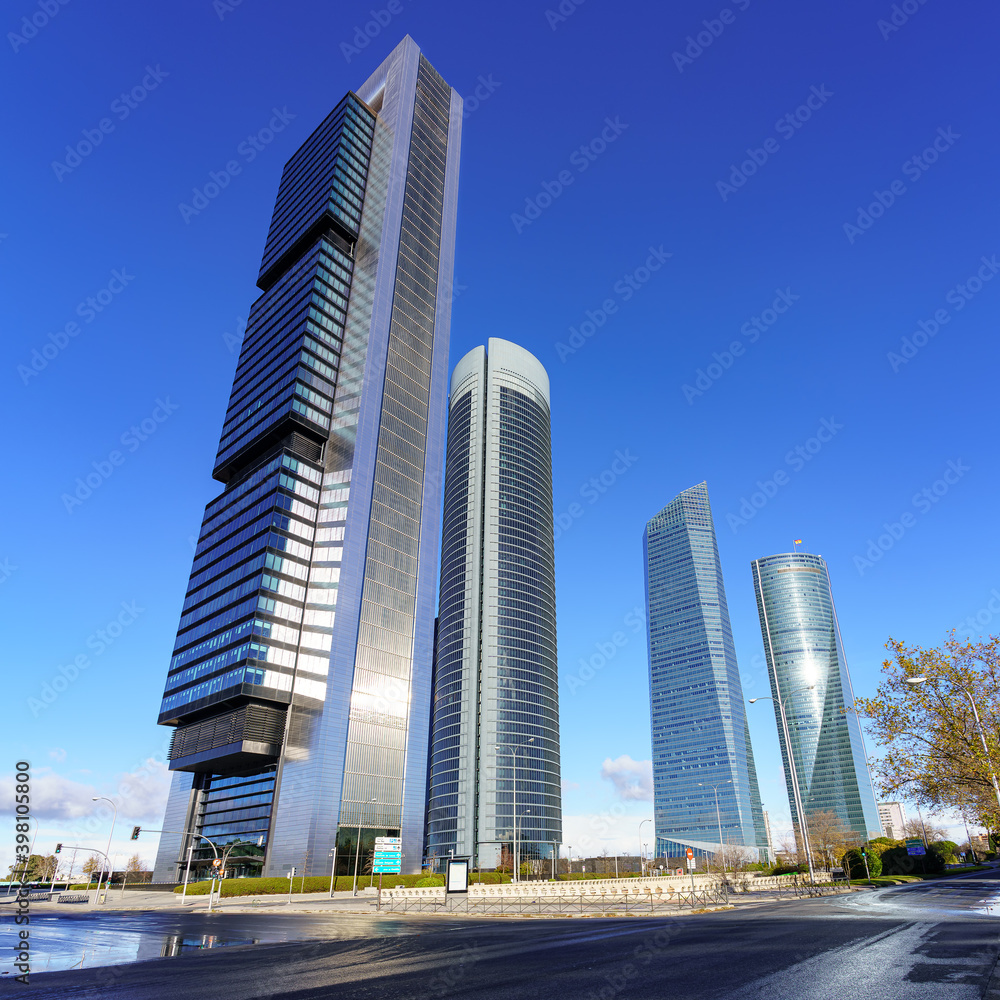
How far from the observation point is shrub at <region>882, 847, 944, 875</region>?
8231 cm

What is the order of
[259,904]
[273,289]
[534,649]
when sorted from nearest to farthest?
[259,904], [273,289], [534,649]

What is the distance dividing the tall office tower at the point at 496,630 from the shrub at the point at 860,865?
63771 mm

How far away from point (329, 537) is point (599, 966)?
91.9 metres

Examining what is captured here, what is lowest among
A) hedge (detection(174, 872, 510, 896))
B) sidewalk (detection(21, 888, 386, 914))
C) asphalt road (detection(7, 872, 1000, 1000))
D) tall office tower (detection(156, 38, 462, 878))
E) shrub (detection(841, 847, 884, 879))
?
sidewalk (detection(21, 888, 386, 914))

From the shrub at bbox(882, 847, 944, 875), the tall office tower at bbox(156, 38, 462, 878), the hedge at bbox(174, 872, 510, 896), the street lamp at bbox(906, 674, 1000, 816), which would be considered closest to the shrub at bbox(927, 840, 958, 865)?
the shrub at bbox(882, 847, 944, 875)

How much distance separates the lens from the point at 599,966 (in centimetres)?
1466

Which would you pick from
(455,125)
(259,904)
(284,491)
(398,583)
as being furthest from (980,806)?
(455,125)

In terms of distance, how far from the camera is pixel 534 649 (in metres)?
166

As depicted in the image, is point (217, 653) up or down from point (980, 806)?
up

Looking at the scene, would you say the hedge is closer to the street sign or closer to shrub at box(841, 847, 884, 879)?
the street sign

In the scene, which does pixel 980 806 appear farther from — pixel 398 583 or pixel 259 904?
pixel 398 583

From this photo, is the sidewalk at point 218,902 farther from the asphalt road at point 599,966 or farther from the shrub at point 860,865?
the shrub at point 860,865

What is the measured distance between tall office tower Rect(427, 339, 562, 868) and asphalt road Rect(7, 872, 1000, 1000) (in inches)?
4657

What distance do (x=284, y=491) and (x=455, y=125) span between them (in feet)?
354
